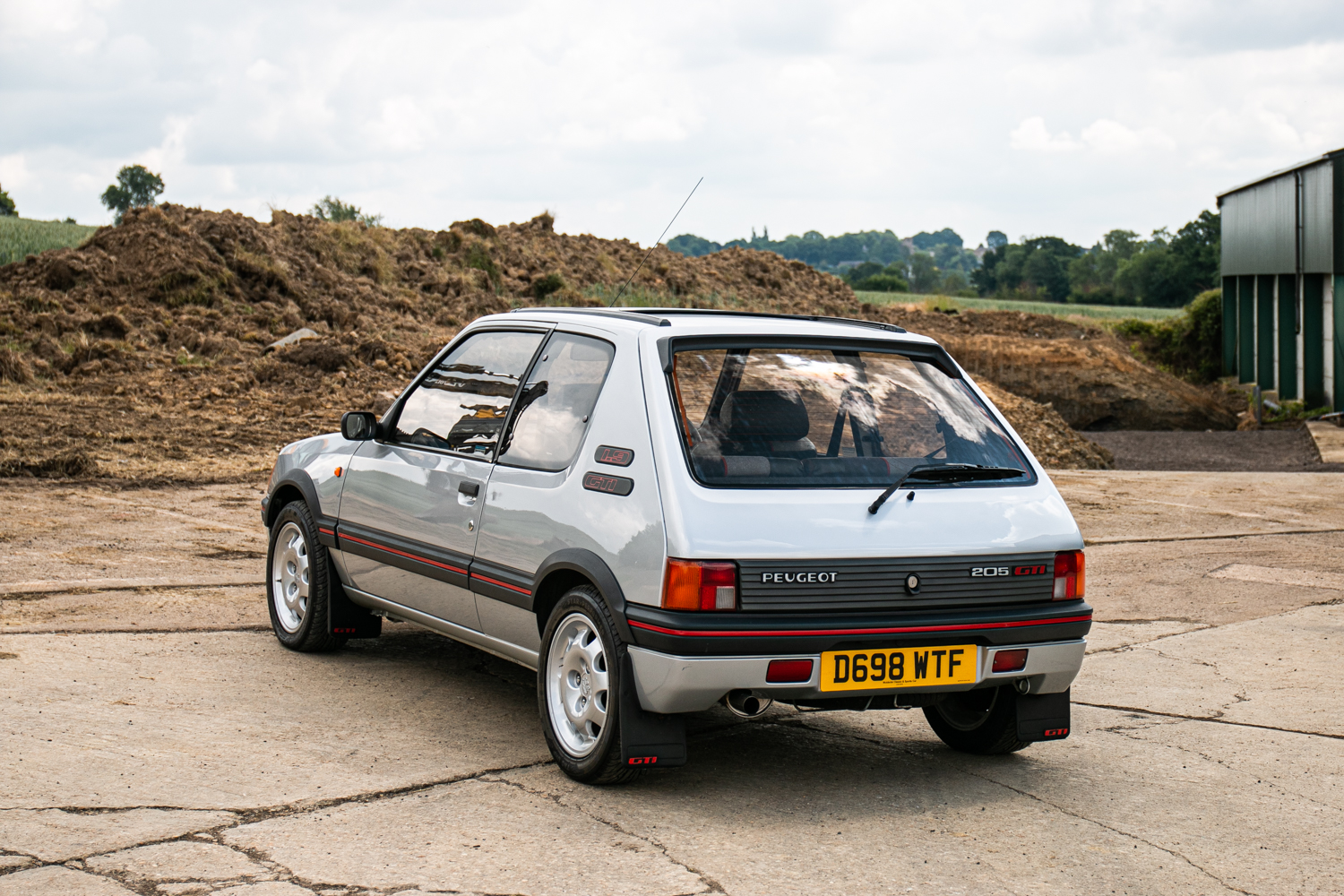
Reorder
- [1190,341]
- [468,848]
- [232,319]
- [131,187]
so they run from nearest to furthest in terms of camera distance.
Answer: [468,848] < [232,319] < [1190,341] < [131,187]

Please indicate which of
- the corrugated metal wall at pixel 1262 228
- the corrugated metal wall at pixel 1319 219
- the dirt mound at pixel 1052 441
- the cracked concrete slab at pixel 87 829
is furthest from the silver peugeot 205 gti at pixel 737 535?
the corrugated metal wall at pixel 1262 228

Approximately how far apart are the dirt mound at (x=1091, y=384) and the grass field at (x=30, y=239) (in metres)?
23.6

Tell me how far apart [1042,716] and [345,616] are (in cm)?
345

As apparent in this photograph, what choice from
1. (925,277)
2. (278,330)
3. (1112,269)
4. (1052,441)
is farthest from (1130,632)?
(1112,269)

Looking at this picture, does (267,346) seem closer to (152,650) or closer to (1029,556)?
(152,650)

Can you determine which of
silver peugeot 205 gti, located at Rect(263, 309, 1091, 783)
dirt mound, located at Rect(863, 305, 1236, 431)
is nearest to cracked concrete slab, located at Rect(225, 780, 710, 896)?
silver peugeot 205 gti, located at Rect(263, 309, 1091, 783)

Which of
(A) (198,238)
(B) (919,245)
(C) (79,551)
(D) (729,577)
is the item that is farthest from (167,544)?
(B) (919,245)

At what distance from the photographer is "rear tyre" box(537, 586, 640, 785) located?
458cm

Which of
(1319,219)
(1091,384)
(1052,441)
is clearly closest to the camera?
(1052,441)

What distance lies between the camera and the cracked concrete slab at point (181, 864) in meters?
3.79

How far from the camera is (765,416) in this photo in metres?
4.96

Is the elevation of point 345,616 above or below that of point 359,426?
below

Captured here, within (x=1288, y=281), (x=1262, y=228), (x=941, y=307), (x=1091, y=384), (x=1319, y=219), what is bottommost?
(x=1091, y=384)

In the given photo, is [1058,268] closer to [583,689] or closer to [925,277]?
[925,277]
